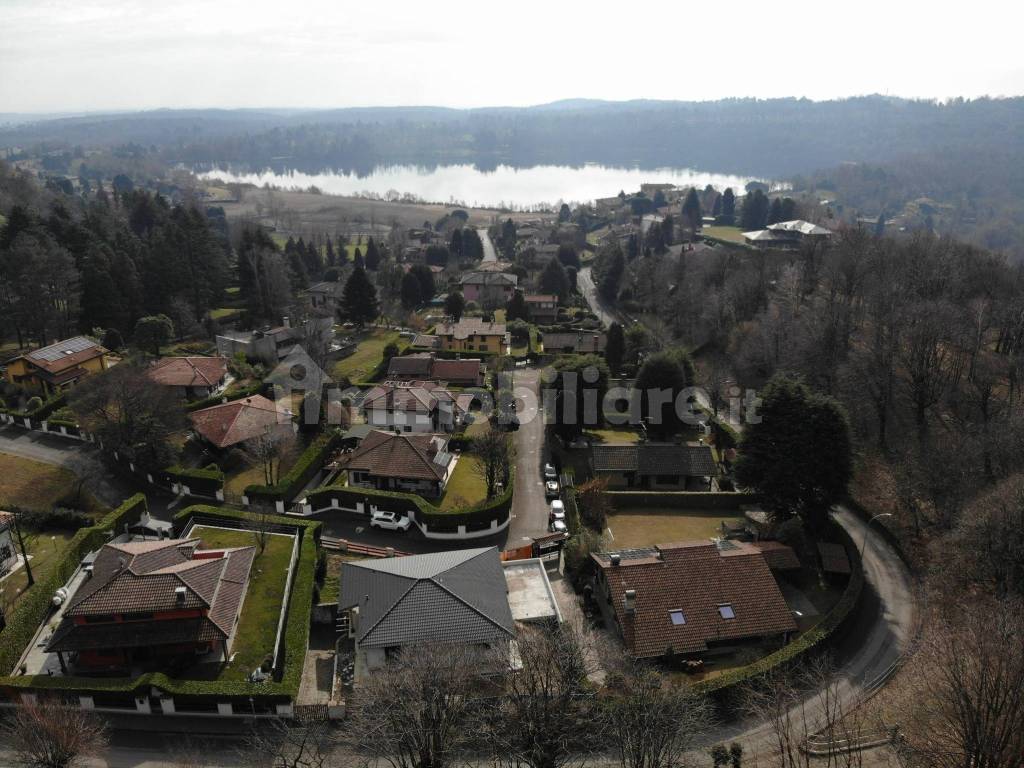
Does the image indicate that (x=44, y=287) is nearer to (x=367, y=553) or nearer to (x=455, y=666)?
(x=367, y=553)

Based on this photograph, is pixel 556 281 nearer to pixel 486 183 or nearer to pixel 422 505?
pixel 422 505

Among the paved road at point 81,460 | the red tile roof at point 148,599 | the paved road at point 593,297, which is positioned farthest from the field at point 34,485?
the paved road at point 593,297

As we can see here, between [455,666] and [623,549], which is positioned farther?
[623,549]

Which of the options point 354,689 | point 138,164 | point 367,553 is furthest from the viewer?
point 138,164

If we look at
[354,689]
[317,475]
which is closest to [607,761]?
[354,689]

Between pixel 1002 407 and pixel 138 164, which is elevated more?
pixel 138 164

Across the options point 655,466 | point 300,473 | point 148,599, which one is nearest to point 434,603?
point 148,599

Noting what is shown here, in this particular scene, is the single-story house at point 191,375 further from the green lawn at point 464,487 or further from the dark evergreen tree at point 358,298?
the dark evergreen tree at point 358,298
